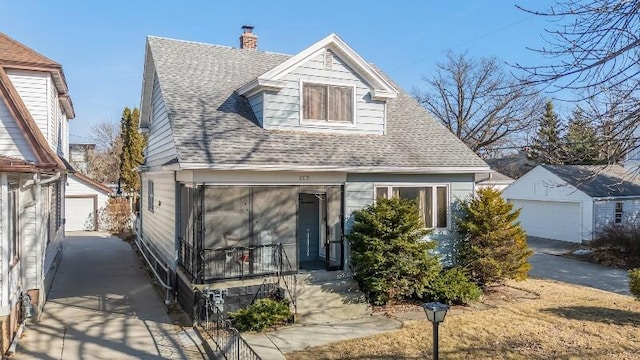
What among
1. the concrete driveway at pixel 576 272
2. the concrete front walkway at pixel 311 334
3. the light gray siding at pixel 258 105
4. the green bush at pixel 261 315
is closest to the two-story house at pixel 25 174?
the green bush at pixel 261 315

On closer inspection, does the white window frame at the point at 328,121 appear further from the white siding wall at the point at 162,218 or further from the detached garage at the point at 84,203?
the detached garage at the point at 84,203

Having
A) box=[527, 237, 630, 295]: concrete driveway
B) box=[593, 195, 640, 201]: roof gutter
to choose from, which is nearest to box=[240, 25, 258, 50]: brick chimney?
box=[527, 237, 630, 295]: concrete driveway

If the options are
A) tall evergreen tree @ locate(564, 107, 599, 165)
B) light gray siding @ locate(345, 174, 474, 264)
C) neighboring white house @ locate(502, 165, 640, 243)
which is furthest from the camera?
neighboring white house @ locate(502, 165, 640, 243)

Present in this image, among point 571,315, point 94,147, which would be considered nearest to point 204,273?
point 571,315

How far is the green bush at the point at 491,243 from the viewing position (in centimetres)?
1240

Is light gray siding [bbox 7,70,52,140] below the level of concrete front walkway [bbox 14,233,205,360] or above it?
above

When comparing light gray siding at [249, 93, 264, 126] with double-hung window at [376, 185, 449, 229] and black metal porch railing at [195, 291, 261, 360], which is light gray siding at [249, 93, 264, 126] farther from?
black metal porch railing at [195, 291, 261, 360]

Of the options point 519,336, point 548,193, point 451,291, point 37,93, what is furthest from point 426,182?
point 548,193

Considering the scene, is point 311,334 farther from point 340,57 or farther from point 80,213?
point 80,213

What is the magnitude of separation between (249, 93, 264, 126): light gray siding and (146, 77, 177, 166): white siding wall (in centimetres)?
226

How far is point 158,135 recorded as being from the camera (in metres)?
14.9

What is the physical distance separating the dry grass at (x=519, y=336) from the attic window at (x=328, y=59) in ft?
22.7

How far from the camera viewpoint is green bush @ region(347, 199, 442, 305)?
36.5ft

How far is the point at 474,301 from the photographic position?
11734 millimetres
